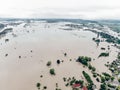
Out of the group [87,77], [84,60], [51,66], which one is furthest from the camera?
[84,60]

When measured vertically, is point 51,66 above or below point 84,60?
below

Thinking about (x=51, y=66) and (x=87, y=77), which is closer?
(x=87, y=77)

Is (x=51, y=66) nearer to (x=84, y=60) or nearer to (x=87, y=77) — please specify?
(x=84, y=60)

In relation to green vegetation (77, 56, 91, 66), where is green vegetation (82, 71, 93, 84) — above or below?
below

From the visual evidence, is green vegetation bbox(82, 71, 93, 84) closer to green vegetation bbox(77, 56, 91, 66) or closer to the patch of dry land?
→ the patch of dry land

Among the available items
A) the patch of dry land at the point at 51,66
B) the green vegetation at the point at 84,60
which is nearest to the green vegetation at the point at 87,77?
the patch of dry land at the point at 51,66

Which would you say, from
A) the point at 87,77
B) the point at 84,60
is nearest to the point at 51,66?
the point at 84,60

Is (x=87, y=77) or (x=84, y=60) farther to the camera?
(x=84, y=60)

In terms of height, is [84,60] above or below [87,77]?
above

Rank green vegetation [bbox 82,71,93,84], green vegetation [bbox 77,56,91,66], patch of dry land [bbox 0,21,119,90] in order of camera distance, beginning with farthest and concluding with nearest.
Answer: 1. green vegetation [bbox 77,56,91,66]
2. green vegetation [bbox 82,71,93,84]
3. patch of dry land [bbox 0,21,119,90]

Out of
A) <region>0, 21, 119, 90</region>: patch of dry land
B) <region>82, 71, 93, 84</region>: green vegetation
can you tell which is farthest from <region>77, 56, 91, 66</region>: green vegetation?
<region>82, 71, 93, 84</region>: green vegetation

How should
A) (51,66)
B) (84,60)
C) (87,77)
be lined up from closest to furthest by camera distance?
(87,77)
(51,66)
(84,60)

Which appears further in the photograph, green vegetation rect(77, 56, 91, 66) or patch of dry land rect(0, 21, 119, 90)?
green vegetation rect(77, 56, 91, 66)
